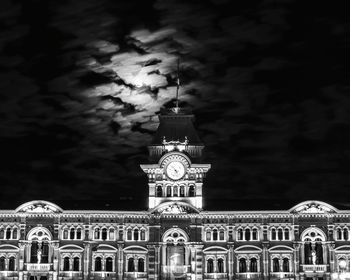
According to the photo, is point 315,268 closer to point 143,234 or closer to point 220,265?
point 220,265

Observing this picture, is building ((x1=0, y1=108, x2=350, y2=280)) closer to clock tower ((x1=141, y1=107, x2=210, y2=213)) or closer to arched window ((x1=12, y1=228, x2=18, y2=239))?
arched window ((x1=12, y1=228, x2=18, y2=239))

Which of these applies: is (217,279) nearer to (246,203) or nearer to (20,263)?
(246,203)

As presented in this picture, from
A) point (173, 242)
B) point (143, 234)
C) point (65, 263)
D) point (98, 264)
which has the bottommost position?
point (98, 264)

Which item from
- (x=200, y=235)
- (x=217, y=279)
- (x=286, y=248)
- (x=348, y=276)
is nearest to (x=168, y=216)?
(x=200, y=235)

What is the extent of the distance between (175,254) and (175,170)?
32.6ft

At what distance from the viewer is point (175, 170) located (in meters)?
76.3

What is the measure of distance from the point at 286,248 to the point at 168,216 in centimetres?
1422

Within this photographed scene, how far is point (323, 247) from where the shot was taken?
73.7 meters

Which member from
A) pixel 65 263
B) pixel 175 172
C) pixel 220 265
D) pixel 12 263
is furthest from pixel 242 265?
pixel 12 263

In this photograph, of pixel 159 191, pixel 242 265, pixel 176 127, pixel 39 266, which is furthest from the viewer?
pixel 176 127

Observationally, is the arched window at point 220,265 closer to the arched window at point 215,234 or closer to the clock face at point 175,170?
the arched window at point 215,234

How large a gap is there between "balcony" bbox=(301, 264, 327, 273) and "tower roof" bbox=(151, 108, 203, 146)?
1897 centimetres

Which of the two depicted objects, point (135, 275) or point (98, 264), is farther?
point (98, 264)


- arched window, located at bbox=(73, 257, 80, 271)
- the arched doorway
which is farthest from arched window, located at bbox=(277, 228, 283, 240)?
arched window, located at bbox=(73, 257, 80, 271)
